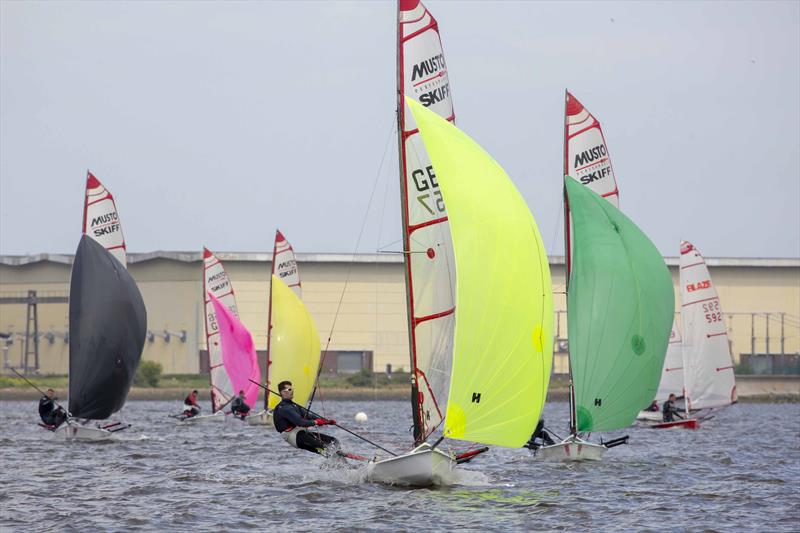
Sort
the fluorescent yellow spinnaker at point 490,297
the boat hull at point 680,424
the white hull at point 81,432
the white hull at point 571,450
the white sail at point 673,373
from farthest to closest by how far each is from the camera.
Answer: the white sail at point 673,373 → the boat hull at point 680,424 → the white hull at point 81,432 → the white hull at point 571,450 → the fluorescent yellow spinnaker at point 490,297

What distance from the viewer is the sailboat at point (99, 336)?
2897 cm

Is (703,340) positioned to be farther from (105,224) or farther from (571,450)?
(105,224)

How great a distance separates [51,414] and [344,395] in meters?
47.5

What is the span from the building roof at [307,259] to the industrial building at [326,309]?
0.09m

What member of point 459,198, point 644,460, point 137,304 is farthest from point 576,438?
point 137,304

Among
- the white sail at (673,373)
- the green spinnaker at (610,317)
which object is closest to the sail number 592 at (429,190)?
the green spinnaker at (610,317)

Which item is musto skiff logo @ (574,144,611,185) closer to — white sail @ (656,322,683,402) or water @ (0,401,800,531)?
water @ (0,401,800,531)

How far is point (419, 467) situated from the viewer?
18.5m

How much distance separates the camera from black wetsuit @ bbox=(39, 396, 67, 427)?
3039 cm

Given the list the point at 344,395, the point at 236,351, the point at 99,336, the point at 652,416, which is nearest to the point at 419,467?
the point at 99,336

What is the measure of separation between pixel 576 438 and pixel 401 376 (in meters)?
60.0

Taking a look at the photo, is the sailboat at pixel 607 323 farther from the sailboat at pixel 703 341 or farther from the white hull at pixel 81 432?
the sailboat at pixel 703 341

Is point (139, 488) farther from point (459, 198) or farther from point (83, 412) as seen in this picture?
point (83, 412)

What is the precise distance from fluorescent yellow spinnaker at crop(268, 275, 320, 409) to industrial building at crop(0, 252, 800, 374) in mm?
40291
